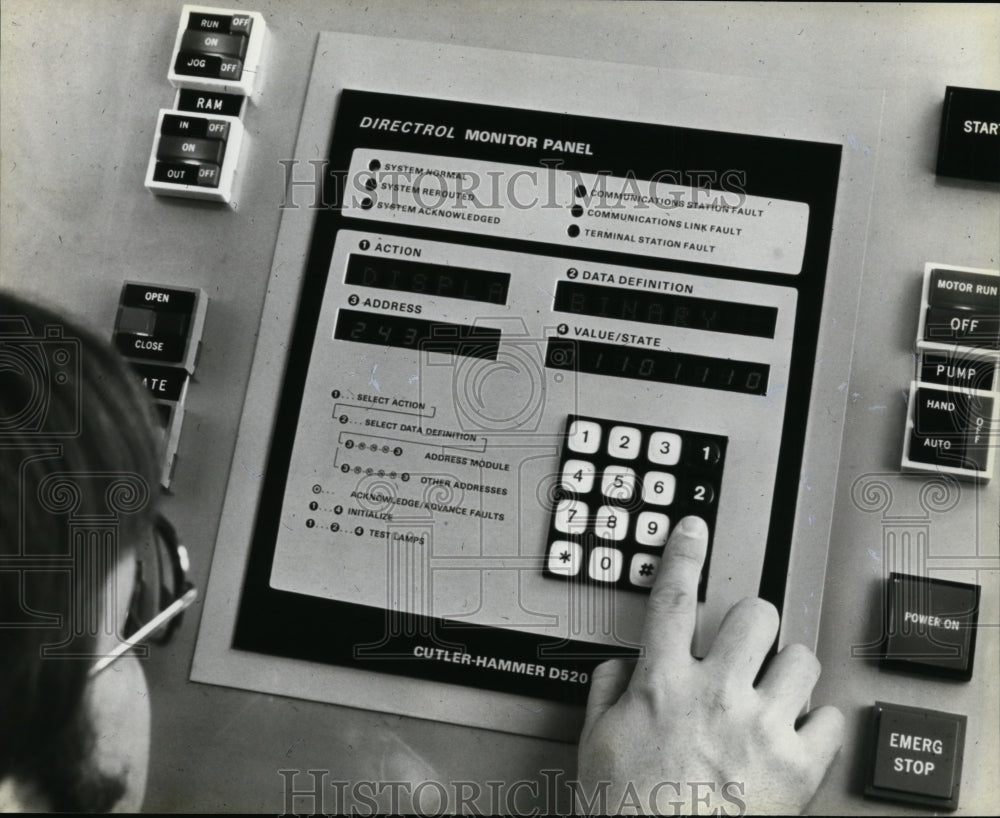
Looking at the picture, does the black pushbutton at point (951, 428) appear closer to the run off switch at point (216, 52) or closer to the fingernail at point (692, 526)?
the fingernail at point (692, 526)

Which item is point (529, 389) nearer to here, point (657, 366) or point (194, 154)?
point (657, 366)

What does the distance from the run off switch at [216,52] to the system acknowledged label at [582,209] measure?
140mm

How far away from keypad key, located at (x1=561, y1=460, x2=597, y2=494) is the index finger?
0.28 feet

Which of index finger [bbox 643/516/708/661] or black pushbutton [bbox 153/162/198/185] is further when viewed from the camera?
black pushbutton [bbox 153/162/198/185]

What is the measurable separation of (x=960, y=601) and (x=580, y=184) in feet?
1.65

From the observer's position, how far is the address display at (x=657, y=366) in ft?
2.76

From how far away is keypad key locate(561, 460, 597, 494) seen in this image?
0.84 m

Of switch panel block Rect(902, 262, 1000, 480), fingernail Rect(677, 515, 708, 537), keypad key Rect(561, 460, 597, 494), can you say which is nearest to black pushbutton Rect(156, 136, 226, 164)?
keypad key Rect(561, 460, 597, 494)

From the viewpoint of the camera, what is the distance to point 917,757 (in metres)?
0.79

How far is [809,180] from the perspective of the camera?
2.85 ft

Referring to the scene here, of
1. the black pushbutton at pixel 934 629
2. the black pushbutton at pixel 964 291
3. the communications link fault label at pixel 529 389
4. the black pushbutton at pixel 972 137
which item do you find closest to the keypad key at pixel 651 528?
the communications link fault label at pixel 529 389

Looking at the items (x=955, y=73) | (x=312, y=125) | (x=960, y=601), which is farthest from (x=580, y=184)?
(x=960, y=601)

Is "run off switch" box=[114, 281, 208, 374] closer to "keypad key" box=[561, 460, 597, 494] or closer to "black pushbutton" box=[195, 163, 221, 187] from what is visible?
"black pushbutton" box=[195, 163, 221, 187]

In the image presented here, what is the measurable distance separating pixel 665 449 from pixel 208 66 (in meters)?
0.57
